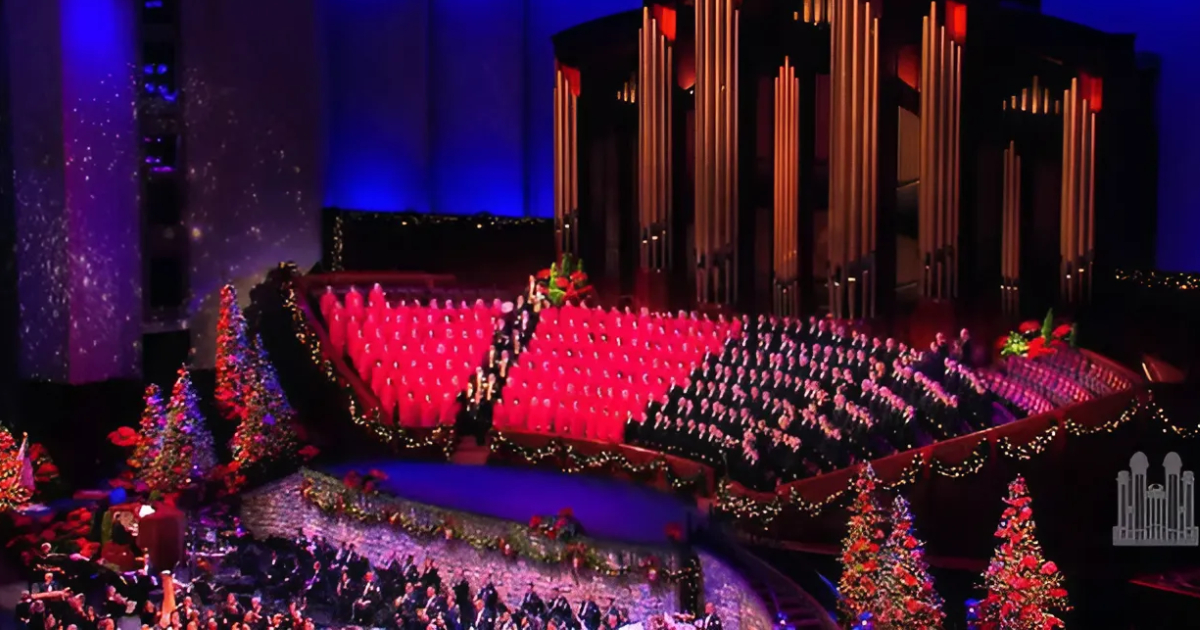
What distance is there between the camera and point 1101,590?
8312 millimetres

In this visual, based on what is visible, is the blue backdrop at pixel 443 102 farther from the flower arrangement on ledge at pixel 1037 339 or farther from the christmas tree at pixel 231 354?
the flower arrangement on ledge at pixel 1037 339

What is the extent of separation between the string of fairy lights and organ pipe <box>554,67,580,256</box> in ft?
15.9

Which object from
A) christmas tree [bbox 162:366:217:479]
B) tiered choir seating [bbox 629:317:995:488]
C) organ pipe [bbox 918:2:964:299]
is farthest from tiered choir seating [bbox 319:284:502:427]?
organ pipe [bbox 918:2:964:299]

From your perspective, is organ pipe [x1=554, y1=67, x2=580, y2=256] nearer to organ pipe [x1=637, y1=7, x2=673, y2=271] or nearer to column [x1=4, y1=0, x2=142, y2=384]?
organ pipe [x1=637, y1=7, x2=673, y2=271]

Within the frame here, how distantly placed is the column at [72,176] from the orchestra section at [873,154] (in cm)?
444

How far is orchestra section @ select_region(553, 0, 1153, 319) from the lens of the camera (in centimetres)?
1096

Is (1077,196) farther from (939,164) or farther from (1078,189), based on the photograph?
(939,164)

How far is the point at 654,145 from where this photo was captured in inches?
504

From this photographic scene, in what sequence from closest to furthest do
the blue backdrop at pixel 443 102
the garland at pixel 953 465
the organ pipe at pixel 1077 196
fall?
the garland at pixel 953 465 → the organ pipe at pixel 1077 196 → the blue backdrop at pixel 443 102

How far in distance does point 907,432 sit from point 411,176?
284 inches

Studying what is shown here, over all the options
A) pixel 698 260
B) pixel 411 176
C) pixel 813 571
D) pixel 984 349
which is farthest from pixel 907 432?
pixel 411 176

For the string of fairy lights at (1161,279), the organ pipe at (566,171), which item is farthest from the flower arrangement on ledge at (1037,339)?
the organ pipe at (566,171)

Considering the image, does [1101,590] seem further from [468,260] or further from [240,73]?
[240,73]

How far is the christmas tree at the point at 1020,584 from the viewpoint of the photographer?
7613mm
